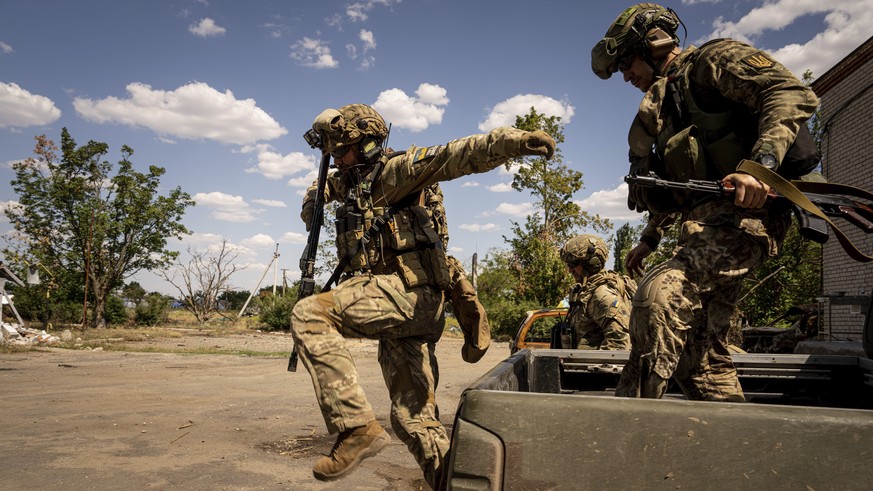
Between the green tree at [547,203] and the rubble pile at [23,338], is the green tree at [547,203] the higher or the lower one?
the higher one

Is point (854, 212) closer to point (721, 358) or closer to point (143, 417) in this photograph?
point (721, 358)

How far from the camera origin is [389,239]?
325cm

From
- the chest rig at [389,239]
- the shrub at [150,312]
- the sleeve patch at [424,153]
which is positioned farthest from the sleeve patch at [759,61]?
the shrub at [150,312]

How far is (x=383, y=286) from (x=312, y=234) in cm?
89

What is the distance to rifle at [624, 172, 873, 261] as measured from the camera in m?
2.12

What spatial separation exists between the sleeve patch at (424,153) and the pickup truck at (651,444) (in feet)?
6.12

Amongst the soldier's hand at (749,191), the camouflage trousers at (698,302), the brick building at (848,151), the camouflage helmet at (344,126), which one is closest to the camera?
the soldier's hand at (749,191)

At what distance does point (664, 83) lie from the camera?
2.64 metres

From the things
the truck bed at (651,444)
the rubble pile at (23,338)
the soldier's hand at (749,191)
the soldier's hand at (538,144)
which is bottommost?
the rubble pile at (23,338)

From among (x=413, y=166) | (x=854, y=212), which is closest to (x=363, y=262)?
(x=413, y=166)

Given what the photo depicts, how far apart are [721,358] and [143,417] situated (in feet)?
19.9

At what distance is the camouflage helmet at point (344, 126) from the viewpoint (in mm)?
3391

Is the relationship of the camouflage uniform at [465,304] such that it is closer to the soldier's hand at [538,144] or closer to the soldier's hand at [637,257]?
the soldier's hand at [637,257]

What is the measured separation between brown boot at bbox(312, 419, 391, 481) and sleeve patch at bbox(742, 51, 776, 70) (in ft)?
7.07
